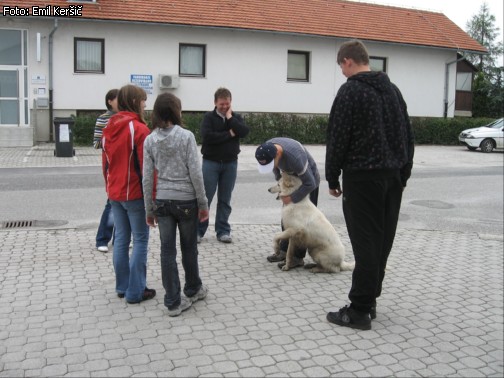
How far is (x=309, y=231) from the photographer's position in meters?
5.87

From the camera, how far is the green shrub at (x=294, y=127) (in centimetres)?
2134

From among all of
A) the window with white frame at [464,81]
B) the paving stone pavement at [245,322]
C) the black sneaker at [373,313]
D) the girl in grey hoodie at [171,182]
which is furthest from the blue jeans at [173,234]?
the window with white frame at [464,81]

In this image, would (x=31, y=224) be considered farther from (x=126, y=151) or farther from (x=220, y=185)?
(x=126, y=151)

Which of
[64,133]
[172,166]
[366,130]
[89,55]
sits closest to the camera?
[366,130]

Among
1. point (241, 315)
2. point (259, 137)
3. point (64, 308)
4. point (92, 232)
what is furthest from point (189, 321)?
point (259, 137)

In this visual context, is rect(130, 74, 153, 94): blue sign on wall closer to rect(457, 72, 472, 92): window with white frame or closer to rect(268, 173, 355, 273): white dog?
rect(268, 173, 355, 273): white dog

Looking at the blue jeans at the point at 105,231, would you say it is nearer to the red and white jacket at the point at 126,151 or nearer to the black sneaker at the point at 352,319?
the red and white jacket at the point at 126,151

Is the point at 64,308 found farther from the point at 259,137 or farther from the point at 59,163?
the point at 259,137

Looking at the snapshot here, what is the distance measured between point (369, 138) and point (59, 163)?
44.7 feet

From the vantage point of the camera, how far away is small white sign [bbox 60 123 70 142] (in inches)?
691

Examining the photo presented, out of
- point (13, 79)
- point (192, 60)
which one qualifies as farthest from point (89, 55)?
point (192, 60)

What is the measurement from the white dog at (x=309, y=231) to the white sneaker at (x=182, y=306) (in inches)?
56.4

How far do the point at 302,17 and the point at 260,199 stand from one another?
18361mm

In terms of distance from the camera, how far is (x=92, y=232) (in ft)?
25.6
